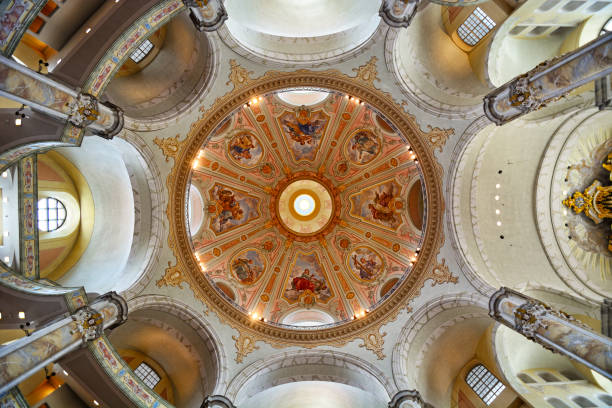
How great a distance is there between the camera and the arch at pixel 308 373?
14.1m

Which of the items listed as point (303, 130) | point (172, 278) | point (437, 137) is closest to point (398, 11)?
point (437, 137)

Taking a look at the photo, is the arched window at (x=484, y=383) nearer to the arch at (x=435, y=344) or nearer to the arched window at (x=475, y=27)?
the arch at (x=435, y=344)

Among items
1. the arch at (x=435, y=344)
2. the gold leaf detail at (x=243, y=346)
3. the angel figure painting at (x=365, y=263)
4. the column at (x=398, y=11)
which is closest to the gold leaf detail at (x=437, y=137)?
the column at (x=398, y=11)

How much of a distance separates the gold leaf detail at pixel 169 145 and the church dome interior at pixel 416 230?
0.09 m

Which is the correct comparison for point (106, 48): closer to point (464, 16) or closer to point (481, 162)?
point (464, 16)

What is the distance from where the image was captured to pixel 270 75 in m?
14.8

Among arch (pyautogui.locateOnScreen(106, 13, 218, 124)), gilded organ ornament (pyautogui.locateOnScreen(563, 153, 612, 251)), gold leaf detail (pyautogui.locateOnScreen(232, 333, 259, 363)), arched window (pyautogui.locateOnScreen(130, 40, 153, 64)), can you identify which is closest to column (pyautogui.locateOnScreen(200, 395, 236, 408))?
gold leaf detail (pyautogui.locateOnScreen(232, 333, 259, 363))

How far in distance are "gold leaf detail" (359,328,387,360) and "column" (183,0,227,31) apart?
1346cm

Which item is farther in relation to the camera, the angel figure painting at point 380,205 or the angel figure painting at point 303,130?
the angel figure painting at point 380,205

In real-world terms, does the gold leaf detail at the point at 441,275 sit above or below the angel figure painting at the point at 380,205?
below

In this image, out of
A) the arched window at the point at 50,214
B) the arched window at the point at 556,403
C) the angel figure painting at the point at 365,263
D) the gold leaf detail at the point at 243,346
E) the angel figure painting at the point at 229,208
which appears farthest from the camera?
the angel figure painting at the point at 229,208

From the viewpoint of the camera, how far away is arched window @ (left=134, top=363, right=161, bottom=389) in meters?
15.0

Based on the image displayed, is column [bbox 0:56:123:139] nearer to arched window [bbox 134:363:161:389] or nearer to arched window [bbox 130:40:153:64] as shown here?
arched window [bbox 130:40:153:64]

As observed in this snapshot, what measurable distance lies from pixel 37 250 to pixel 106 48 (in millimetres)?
6820
